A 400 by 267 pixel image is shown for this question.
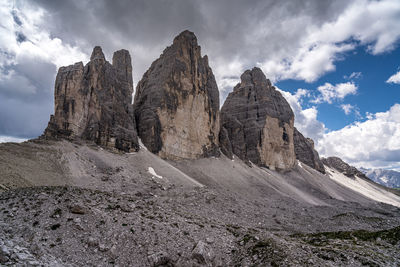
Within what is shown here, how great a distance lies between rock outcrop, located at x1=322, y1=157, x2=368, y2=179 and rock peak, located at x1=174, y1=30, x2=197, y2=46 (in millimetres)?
110583

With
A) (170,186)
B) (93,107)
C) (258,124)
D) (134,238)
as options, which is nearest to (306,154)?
(258,124)

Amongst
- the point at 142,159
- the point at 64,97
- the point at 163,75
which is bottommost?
the point at 142,159

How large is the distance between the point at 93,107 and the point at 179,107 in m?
23.2

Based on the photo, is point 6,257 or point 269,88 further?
point 269,88

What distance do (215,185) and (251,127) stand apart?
151 ft

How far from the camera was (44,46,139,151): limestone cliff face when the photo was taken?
139 feet

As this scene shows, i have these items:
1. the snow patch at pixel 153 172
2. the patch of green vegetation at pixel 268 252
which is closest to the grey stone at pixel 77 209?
the patch of green vegetation at pixel 268 252

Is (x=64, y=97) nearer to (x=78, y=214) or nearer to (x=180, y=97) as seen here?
(x=180, y=97)

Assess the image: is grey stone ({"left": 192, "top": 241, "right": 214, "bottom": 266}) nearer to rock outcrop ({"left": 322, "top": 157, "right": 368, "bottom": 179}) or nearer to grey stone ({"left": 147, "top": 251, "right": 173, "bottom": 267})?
grey stone ({"left": 147, "top": 251, "right": 173, "bottom": 267})

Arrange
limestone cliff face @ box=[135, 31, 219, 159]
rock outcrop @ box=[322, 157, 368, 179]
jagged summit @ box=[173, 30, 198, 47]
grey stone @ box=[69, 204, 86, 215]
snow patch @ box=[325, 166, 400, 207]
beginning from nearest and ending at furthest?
1. grey stone @ box=[69, 204, 86, 215]
2. limestone cliff face @ box=[135, 31, 219, 159]
3. jagged summit @ box=[173, 30, 198, 47]
4. snow patch @ box=[325, 166, 400, 207]
5. rock outcrop @ box=[322, 157, 368, 179]

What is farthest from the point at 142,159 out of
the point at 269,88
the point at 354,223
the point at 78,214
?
the point at 269,88

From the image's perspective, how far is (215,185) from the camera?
4797 centimetres

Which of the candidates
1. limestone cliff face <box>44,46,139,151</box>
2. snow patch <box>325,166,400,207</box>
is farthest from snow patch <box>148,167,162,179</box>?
snow patch <box>325,166,400,207</box>

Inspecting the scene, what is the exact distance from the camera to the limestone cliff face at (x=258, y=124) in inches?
3327
